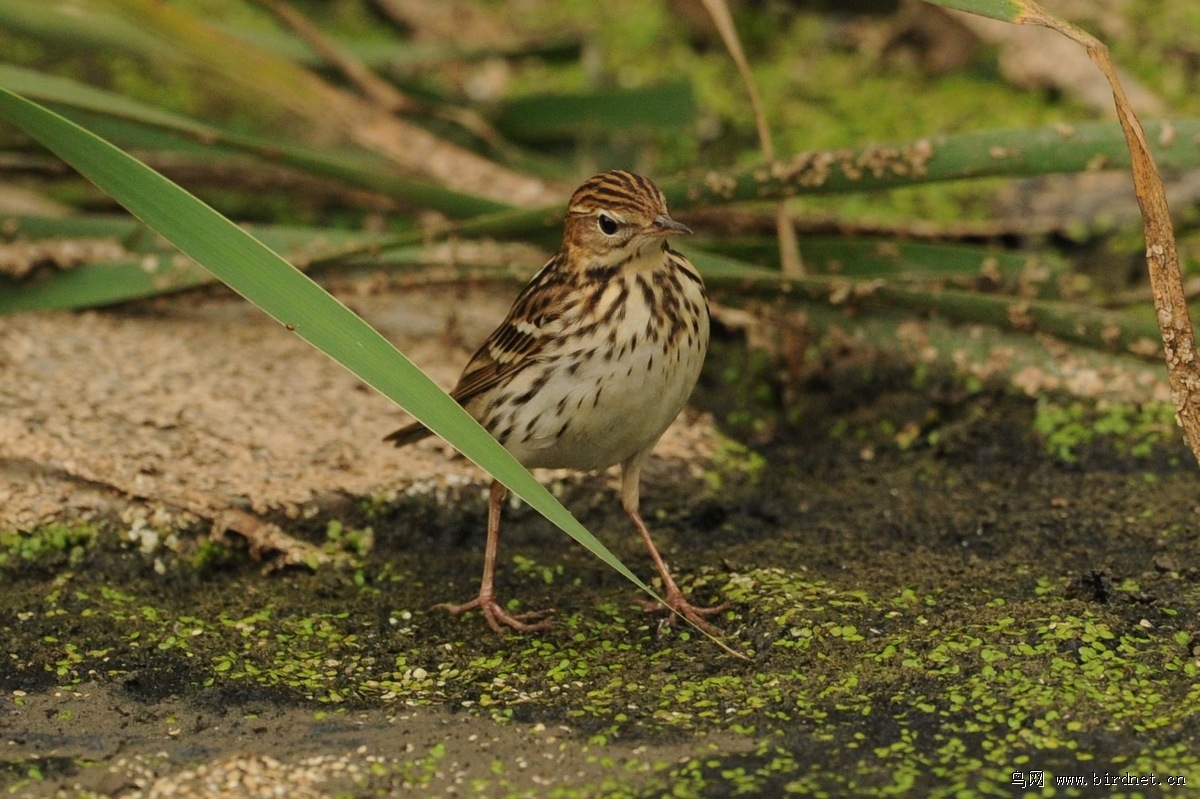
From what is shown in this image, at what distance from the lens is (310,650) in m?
4.05

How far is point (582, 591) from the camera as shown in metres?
4.50

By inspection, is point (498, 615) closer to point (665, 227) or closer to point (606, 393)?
point (606, 393)

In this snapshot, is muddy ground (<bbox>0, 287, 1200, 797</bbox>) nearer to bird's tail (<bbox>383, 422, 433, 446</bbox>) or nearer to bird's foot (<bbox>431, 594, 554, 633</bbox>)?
bird's foot (<bbox>431, 594, 554, 633</bbox>)

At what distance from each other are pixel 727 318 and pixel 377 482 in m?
1.65

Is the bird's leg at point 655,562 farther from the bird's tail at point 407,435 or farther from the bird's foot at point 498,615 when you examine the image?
the bird's tail at point 407,435

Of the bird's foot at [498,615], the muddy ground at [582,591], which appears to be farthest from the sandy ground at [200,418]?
the bird's foot at [498,615]

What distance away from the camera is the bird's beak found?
13.1ft

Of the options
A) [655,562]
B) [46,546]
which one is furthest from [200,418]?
[655,562]

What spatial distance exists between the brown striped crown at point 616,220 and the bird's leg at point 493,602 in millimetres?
677

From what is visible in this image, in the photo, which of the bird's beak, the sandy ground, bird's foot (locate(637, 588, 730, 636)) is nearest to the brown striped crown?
the bird's beak

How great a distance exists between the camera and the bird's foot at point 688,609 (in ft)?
13.3

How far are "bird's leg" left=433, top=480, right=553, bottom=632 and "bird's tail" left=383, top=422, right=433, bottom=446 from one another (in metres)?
0.28

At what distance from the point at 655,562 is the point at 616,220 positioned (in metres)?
0.99

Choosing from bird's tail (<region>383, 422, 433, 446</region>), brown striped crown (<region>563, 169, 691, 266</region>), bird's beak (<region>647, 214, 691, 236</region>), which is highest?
brown striped crown (<region>563, 169, 691, 266</region>)
